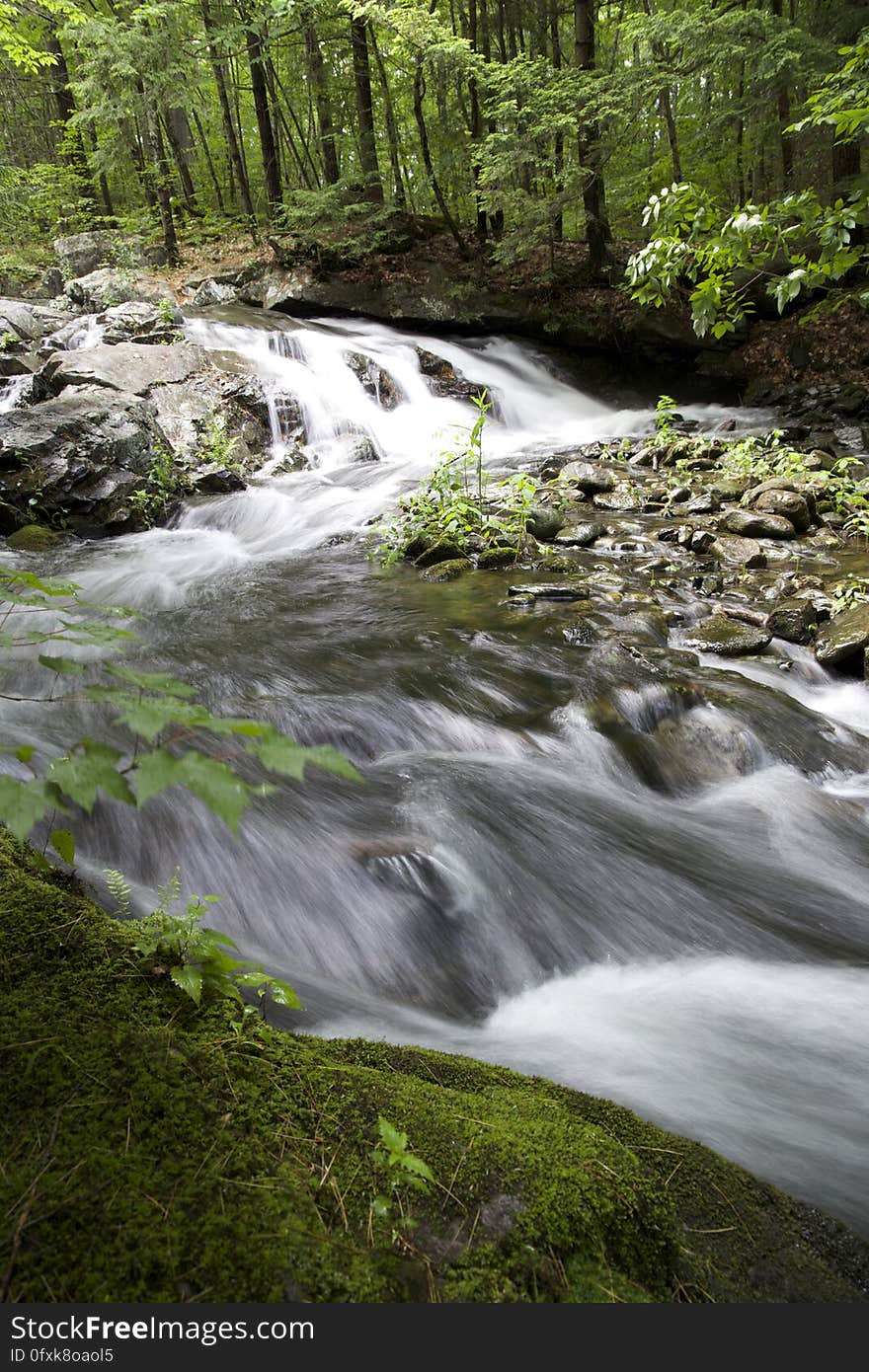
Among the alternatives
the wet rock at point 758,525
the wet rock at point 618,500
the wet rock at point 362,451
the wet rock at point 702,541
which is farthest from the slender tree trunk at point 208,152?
the wet rock at point 702,541

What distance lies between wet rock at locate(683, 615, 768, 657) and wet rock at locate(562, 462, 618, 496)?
393cm

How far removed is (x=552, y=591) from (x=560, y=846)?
3109 mm

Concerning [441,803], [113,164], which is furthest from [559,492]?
[113,164]

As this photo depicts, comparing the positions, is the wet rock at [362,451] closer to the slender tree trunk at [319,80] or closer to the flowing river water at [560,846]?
the flowing river water at [560,846]

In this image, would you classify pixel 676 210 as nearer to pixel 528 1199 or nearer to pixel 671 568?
pixel 671 568

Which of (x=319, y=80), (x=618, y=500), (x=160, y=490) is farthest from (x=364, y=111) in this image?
(x=618, y=500)

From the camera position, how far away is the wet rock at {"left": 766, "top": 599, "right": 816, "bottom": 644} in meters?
5.65

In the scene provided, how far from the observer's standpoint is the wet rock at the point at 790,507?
7867mm

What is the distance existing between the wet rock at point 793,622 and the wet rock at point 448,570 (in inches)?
109

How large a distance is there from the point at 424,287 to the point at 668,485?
28.2 feet

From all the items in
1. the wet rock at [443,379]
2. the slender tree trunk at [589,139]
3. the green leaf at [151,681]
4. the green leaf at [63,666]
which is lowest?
the green leaf at [151,681]

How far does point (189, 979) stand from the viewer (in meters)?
1.64

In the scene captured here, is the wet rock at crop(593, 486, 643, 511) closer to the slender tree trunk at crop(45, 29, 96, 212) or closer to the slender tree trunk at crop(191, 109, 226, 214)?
the slender tree trunk at crop(45, 29, 96, 212)

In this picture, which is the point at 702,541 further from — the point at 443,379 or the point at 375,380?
the point at 443,379
